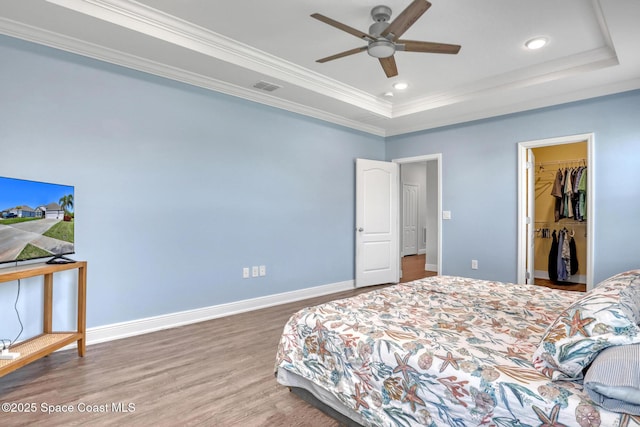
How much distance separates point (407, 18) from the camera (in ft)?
7.30

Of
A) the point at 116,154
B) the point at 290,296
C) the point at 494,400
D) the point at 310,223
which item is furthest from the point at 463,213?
the point at 116,154

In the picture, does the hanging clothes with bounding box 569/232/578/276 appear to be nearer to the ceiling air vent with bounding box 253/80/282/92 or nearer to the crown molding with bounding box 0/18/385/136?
the crown molding with bounding box 0/18/385/136

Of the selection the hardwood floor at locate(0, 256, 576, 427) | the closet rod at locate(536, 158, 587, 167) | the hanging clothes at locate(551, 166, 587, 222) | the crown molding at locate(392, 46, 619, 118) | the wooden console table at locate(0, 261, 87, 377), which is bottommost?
the hardwood floor at locate(0, 256, 576, 427)

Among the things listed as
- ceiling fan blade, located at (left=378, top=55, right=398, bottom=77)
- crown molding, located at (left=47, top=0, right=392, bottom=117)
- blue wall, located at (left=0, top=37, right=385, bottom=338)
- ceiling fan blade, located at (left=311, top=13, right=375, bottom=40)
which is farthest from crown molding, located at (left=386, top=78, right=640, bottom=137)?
ceiling fan blade, located at (left=311, top=13, right=375, bottom=40)

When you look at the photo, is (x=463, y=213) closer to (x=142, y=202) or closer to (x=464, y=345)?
(x=464, y=345)

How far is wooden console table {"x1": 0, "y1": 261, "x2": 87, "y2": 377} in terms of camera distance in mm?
2076

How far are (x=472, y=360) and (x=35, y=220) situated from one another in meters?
2.95

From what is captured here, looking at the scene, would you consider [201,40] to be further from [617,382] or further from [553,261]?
[553,261]

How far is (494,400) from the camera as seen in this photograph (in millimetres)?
1166

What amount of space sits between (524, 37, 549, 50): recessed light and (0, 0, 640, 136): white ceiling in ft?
0.17

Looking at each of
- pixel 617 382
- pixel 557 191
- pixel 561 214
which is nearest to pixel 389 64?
pixel 617 382

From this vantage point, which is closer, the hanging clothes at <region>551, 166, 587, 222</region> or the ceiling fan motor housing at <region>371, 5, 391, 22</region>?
the ceiling fan motor housing at <region>371, 5, 391, 22</region>

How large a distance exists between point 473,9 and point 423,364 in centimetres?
267

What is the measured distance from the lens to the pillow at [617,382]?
0.99 metres
